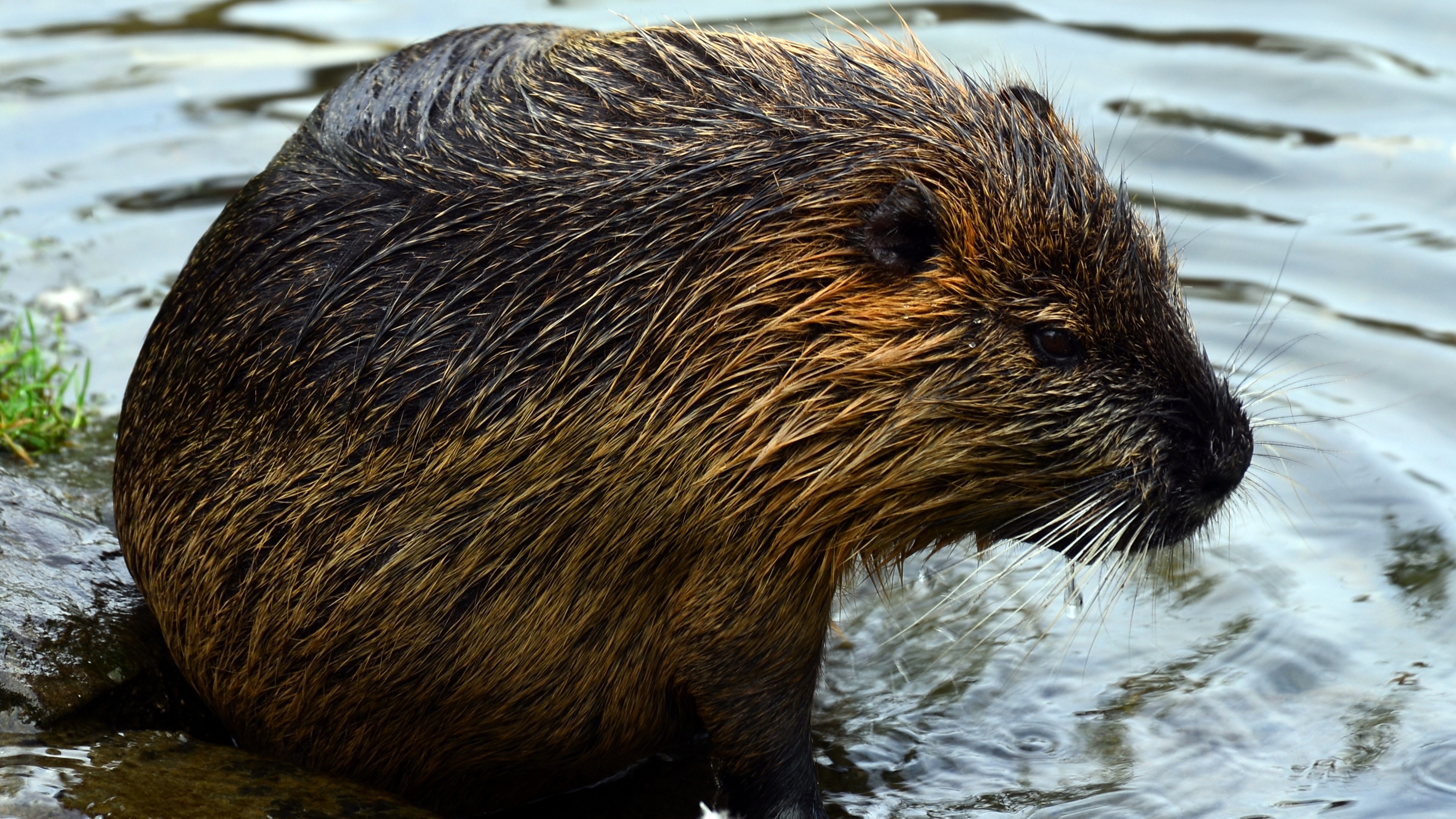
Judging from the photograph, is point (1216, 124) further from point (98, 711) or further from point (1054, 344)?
point (98, 711)

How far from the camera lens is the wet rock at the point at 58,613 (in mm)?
4035

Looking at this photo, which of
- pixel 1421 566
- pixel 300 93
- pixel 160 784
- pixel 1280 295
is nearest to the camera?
pixel 160 784

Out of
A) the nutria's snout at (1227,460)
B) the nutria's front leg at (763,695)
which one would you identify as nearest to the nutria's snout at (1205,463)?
the nutria's snout at (1227,460)

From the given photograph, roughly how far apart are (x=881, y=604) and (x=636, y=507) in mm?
1785

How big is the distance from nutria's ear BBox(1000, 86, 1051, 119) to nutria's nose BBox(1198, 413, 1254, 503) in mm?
816

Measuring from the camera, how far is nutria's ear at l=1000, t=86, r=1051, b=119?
3.88 metres

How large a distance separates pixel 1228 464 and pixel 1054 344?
46cm

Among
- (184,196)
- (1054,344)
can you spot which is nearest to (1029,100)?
(1054,344)

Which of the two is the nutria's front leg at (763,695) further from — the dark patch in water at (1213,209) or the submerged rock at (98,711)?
the dark patch in water at (1213,209)

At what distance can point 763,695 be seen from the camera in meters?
3.86

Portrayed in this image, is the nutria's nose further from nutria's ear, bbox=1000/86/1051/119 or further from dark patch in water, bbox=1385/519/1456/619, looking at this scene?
dark patch in water, bbox=1385/519/1456/619

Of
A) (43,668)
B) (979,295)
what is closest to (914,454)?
(979,295)

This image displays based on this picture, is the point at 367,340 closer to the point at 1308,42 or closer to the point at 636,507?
the point at 636,507

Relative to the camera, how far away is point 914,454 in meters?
3.66
